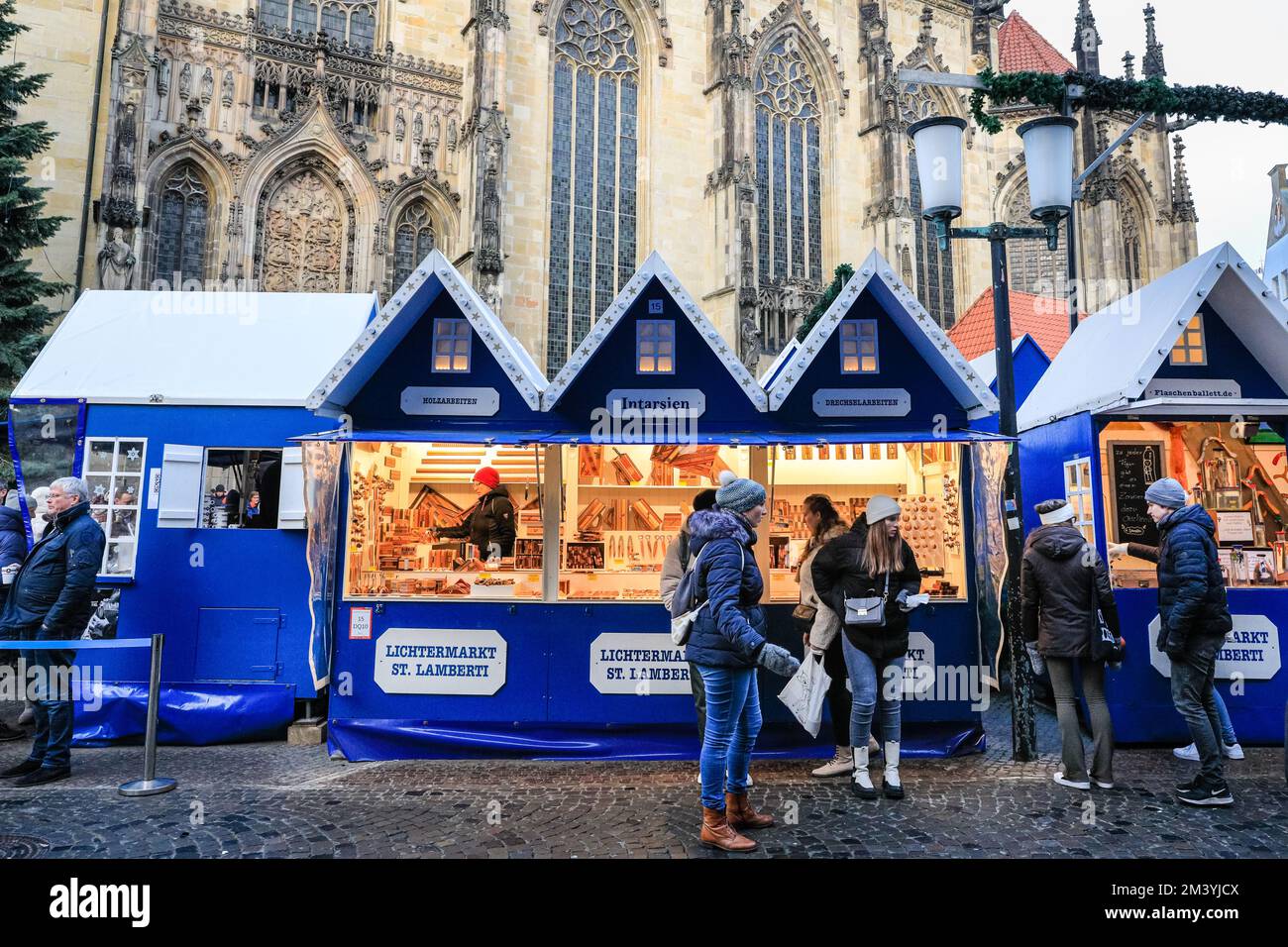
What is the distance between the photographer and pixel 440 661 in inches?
256

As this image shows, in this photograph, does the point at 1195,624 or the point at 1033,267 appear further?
the point at 1033,267

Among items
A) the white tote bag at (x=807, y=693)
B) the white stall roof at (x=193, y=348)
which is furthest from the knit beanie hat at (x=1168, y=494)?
the white stall roof at (x=193, y=348)

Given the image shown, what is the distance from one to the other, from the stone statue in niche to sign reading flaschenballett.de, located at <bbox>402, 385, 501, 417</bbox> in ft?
43.7

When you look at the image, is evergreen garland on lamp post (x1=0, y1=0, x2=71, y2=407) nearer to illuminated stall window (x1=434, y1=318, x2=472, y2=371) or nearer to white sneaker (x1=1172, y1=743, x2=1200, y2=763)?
illuminated stall window (x1=434, y1=318, x2=472, y2=371)

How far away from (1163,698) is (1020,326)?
341 inches

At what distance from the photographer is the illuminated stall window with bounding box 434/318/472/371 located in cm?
689

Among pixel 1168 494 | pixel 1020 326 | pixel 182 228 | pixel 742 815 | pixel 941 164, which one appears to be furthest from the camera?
pixel 182 228

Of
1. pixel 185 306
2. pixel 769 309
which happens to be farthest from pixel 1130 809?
pixel 769 309

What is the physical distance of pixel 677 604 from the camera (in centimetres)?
444

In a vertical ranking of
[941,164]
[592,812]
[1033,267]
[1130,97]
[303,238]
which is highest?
[1033,267]

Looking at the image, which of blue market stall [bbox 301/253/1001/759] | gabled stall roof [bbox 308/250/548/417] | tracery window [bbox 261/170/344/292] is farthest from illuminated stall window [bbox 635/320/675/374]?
tracery window [bbox 261/170/344/292]

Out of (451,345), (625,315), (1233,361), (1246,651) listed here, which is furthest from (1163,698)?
(451,345)

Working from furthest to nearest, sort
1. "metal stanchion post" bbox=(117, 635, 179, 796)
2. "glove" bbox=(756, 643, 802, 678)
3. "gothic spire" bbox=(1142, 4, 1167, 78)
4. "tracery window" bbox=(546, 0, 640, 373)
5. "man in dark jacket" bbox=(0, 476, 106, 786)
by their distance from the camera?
"gothic spire" bbox=(1142, 4, 1167, 78) < "tracery window" bbox=(546, 0, 640, 373) < "man in dark jacket" bbox=(0, 476, 106, 786) < "metal stanchion post" bbox=(117, 635, 179, 796) < "glove" bbox=(756, 643, 802, 678)

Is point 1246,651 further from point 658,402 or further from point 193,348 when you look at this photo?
point 193,348
